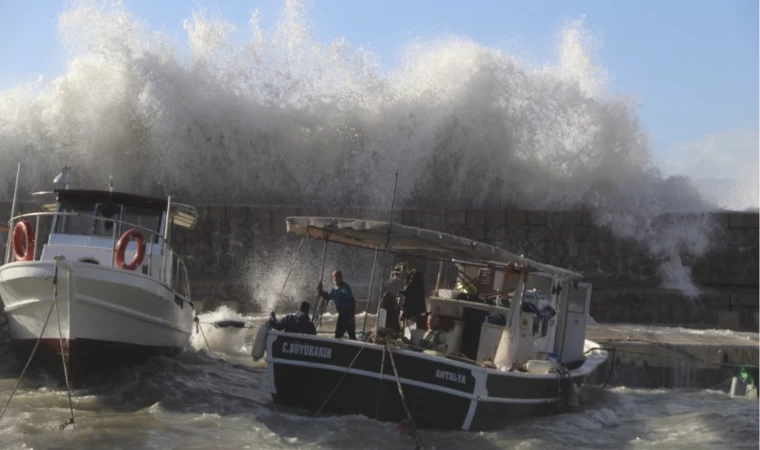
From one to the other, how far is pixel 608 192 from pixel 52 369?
51.8 ft

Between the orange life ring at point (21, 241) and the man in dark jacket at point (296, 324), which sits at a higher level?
the orange life ring at point (21, 241)

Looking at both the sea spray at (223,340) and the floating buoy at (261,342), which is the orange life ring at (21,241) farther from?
the sea spray at (223,340)

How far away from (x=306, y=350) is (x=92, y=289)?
2681 mm

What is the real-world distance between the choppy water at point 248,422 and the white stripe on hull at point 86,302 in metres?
0.59

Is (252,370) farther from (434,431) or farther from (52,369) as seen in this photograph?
(434,431)

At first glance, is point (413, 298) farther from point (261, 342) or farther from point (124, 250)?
point (124, 250)

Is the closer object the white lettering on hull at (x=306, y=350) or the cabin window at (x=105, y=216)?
the white lettering on hull at (x=306, y=350)

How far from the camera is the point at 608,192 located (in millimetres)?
25422

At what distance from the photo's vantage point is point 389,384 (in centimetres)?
1098

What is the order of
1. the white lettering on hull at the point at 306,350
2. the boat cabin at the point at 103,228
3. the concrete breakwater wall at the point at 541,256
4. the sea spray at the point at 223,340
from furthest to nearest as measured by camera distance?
the concrete breakwater wall at the point at 541,256, the sea spray at the point at 223,340, the boat cabin at the point at 103,228, the white lettering on hull at the point at 306,350

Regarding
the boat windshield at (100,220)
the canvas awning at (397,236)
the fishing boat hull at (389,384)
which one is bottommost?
the fishing boat hull at (389,384)

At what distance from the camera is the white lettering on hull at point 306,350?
1118 centimetres

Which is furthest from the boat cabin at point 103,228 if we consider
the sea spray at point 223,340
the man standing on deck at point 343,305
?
the man standing on deck at point 343,305

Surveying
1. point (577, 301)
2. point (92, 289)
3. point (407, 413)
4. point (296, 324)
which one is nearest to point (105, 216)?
point (92, 289)
